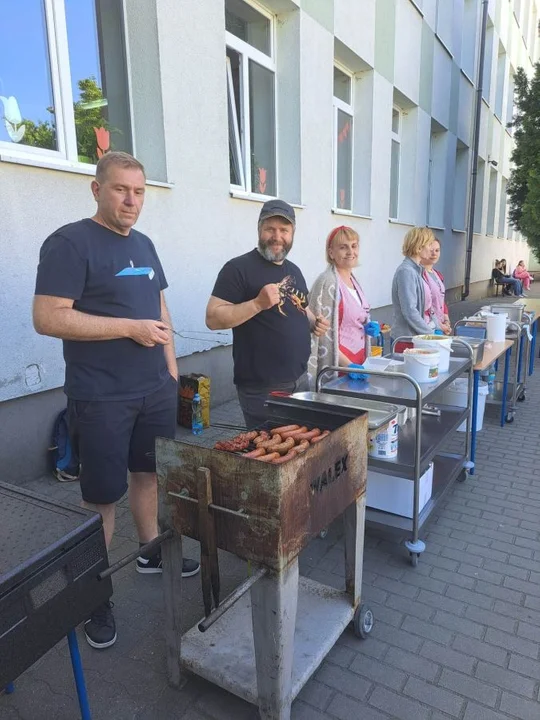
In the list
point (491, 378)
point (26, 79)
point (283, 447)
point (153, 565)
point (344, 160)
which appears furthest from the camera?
point (344, 160)

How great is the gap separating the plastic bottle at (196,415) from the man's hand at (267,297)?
2.30m

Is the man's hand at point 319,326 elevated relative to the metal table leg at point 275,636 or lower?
elevated

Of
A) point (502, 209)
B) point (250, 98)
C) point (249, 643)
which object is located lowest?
point (249, 643)

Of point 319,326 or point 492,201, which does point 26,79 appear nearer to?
point 319,326

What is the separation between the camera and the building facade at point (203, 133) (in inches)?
133

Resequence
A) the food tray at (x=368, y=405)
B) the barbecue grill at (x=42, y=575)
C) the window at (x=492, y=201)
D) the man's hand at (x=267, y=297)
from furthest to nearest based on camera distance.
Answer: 1. the window at (x=492, y=201)
2. the food tray at (x=368, y=405)
3. the man's hand at (x=267, y=297)
4. the barbecue grill at (x=42, y=575)

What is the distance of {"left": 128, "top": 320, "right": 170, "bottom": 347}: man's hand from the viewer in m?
1.94

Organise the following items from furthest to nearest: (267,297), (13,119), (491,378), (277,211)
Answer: (491,378) → (13,119) → (277,211) → (267,297)

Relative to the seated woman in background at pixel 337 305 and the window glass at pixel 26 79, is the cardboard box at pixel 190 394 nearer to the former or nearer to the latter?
the seated woman in background at pixel 337 305

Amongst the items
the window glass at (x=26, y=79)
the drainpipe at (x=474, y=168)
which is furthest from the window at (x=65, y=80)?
the drainpipe at (x=474, y=168)

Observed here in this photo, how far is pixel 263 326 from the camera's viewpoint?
249cm

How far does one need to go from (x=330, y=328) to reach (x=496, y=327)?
2.28m

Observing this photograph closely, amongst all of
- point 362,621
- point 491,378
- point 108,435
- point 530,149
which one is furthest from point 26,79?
point 530,149

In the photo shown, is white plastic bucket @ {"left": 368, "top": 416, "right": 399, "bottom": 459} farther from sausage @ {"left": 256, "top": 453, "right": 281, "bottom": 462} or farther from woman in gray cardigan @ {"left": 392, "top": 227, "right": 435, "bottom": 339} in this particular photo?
woman in gray cardigan @ {"left": 392, "top": 227, "right": 435, "bottom": 339}
